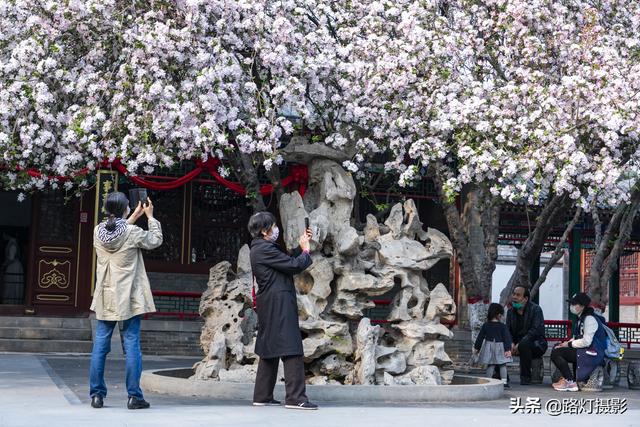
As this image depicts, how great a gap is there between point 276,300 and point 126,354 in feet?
4.58

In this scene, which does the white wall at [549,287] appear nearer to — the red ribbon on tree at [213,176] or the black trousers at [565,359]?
the red ribbon on tree at [213,176]

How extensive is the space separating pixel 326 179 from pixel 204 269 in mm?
8992

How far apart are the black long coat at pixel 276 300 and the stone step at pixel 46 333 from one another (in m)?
10.4

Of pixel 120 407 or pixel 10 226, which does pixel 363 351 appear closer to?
pixel 120 407

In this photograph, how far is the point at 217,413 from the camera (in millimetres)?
8656

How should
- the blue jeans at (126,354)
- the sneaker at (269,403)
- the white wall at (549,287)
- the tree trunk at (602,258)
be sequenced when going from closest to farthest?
1. the blue jeans at (126,354)
2. the sneaker at (269,403)
3. the tree trunk at (602,258)
4. the white wall at (549,287)

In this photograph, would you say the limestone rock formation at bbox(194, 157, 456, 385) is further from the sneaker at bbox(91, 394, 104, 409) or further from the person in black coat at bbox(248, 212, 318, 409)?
the sneaker at bbox(91, 394, 104, 409)

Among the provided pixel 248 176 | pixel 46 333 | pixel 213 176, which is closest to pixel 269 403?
pixel 248 176

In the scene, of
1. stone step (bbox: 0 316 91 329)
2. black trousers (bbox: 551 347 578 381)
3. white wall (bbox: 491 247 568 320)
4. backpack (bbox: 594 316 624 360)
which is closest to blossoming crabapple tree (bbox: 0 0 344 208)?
black trousers (bbox: 551 347 578 381)

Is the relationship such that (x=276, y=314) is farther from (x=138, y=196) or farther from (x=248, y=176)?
(x=248, y=176)

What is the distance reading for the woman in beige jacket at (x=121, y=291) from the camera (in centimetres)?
859

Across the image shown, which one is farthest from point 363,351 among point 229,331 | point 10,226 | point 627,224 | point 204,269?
point 10,226

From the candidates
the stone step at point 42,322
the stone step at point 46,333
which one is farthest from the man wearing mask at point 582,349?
the stone step at point 42,322

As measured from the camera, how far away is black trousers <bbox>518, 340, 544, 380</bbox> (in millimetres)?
14172
